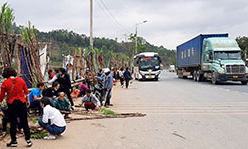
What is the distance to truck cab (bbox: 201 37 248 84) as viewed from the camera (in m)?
20.0

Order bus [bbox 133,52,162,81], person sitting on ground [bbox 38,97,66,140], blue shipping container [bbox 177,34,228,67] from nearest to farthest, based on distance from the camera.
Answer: person sitting on ground [bbox 38,97,66,140]
blue shipping container [bbox 177,34,228,67]
bus [bbox 133,52,162,81]

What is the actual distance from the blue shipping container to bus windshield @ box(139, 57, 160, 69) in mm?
3433

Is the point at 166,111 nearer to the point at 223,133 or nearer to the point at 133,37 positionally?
the point at 223,133

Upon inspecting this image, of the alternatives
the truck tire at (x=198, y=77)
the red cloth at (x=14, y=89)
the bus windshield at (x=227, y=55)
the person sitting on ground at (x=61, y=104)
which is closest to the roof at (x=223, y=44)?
the bus windshield at (x=227, y=55)

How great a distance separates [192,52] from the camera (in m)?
26.4

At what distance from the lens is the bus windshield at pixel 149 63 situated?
27805 mm

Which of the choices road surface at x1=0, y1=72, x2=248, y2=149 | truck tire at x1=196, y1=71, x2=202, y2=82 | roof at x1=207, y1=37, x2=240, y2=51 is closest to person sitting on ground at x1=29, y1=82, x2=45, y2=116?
road surface at x1=0, y1=72, x2=248, y2=149

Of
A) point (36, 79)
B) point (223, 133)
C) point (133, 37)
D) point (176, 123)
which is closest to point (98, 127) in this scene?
point (176, 123)

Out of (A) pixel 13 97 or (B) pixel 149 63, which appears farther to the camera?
(B) pixel 149 63

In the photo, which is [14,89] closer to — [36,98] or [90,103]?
[36,98]

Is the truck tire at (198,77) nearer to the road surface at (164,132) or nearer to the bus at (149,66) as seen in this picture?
the bus at (149,66)

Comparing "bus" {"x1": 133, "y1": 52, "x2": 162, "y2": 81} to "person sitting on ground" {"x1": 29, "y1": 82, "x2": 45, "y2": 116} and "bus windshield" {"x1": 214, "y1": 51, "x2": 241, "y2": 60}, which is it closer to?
"bus windshield" {"x1": 214, "y1": 51, "x2": 241, "y2": 60}

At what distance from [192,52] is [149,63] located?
15.0 ft

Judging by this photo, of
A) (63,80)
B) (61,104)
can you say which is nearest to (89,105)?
(63,80)
